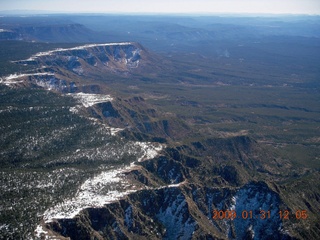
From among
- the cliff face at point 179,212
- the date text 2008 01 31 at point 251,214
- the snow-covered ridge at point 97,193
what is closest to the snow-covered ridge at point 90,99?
the cliff face at point 179,212

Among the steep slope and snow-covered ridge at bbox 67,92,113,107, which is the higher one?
snow-covered ridge at bbox 67,92,113,107

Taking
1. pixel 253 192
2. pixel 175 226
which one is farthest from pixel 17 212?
pixel 253 192

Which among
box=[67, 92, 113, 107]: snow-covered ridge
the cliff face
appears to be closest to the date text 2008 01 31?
the cliff face

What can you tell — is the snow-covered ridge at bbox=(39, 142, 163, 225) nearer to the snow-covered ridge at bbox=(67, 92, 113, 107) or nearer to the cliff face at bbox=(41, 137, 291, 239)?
the cliff face at bbox=(41, 137, 291, 239)

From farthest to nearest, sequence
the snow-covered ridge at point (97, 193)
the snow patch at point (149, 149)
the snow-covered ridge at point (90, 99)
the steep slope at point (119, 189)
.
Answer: the snow-covered ridge at point (90, 99) < the snow patch at point (149, 149) < the steep slope at point (119, 189) < the snow-covered ridge at point (97, 193)

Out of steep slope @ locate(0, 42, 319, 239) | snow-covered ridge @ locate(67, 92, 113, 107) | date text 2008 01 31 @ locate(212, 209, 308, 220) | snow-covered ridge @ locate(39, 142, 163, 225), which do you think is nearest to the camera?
snow-covered ridge @ locate(39, 142, 163, 225)

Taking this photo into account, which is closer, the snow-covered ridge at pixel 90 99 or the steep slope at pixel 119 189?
the steep slope at pixel 119 189

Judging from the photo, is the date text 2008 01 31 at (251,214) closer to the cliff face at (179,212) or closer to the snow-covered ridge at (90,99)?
the cliff face at (179,212)

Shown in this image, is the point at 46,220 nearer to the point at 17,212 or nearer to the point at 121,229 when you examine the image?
the point at 17,212
